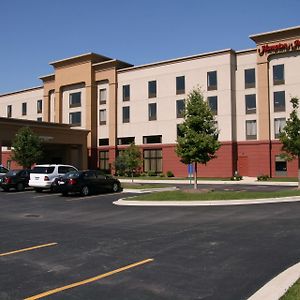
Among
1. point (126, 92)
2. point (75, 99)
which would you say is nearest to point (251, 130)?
point (126, 92)

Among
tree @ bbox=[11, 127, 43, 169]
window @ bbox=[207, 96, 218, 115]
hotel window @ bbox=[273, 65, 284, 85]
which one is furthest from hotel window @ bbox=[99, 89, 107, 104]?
hotel window @ bbox=[273, 65, 284, 85]

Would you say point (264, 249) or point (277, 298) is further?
point (264, 249)

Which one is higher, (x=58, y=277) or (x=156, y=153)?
(x=156, y=153)

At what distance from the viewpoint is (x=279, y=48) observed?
44.9 metres

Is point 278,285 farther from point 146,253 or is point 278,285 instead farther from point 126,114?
point 126,114

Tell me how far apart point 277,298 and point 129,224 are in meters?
8.46

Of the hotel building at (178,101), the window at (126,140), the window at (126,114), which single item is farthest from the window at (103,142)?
the window at (126,114)

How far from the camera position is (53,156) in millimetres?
61000

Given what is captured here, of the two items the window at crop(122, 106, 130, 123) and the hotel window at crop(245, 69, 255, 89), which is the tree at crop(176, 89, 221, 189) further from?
the window at crop(122, 106, 130, 123)

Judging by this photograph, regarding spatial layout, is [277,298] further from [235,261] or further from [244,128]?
[244,128]

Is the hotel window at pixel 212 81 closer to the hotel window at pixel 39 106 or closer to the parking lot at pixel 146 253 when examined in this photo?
the hotel window at pixel 39 106

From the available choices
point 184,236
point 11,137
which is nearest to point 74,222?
point 184,236

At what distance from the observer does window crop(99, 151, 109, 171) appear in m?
58.2

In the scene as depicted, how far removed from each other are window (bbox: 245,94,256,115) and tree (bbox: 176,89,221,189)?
73.1ft
